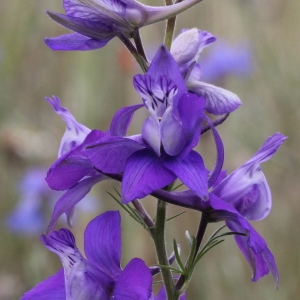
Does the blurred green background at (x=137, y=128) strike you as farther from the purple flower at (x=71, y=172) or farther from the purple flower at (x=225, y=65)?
the purple flower at (x=71, y=172)

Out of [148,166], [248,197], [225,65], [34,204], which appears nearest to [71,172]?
[148,166]

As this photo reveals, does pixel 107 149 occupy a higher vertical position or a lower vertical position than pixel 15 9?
lower

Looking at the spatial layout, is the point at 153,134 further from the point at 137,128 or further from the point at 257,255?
the point at 137,128

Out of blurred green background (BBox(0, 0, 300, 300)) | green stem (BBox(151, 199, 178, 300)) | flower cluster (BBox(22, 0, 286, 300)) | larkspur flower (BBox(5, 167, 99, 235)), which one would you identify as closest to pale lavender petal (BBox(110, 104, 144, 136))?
flower cluster (BBox(22, 0, 286, 300))

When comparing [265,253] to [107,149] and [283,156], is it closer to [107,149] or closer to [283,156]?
[107,149]

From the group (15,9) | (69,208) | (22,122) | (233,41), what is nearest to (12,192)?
(22,122)

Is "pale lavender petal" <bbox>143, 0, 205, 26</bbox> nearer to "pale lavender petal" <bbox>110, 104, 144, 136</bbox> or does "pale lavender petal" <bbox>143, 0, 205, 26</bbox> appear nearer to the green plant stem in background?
the green plant stem in background

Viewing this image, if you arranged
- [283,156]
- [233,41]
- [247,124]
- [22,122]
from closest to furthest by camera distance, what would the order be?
[283,156]
[247,124]
[22,122]
[233,41]
